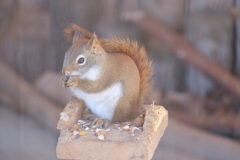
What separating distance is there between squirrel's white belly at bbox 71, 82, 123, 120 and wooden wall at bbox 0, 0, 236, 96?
0.62m

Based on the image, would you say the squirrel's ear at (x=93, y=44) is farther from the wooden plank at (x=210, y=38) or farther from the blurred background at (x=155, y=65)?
the wooden plank at (x=210, y=38)

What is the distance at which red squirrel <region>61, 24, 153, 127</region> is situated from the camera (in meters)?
1.21

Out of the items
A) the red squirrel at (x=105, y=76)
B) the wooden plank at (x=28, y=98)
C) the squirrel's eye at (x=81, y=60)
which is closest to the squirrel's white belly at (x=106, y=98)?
the red squirrel at (x=105, y=76)

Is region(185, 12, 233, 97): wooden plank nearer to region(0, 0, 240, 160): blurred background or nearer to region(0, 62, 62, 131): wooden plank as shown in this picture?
region(0, 0, 240, 160): blurred background

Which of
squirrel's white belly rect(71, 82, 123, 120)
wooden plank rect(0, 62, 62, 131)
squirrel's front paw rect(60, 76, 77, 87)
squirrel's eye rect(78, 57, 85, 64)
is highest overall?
squirrel's eye rect(78, 57, 85, 64)

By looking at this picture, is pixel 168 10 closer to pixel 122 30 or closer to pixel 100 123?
pixel 122 30

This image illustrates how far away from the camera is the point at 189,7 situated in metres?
1.80

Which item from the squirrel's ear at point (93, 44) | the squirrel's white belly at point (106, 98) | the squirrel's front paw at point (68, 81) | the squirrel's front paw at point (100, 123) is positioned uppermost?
the squirrel's ear at point (93, 44)

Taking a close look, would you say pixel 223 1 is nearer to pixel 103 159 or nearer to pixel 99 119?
pixel 99 119

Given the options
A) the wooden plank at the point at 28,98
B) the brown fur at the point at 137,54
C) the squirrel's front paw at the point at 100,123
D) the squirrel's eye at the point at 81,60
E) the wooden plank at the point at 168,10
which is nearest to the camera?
the squirrel's eye at the point at 81,60

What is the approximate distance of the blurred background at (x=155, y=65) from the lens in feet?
5.96

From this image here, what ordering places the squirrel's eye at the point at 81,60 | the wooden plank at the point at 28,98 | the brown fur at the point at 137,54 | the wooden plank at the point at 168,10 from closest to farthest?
1. the squirrel's eye at the point at 81,60
2. the brown fur at the point at 137,54
3. the wooden plank at the point at 168,10
4. the wooden plank at the point at 28,98

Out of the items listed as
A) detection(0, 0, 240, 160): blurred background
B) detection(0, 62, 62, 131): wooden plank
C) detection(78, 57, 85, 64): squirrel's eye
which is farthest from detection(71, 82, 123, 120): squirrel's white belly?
detection(0, 62, 62, 131): wooden plank

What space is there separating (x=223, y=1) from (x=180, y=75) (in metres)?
0.49
